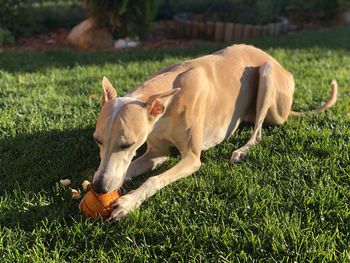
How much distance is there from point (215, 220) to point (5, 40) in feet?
19.8

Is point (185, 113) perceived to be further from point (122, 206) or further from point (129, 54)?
point (129, 54)

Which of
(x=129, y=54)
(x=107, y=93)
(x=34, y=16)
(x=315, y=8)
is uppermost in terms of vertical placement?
(x=107, y=93)

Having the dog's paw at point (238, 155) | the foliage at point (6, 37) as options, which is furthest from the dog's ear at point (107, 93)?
the foliage at point (6, 37)

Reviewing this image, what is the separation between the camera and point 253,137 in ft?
13.0

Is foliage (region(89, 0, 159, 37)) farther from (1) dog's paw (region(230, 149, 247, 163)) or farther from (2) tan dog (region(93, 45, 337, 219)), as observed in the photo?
(1) dog's paw (region(230, 149, 247, 163))

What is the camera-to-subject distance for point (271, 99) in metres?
4.10

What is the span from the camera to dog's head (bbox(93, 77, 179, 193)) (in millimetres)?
2713

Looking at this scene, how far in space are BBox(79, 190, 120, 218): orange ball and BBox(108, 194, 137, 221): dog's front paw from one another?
1.4 inches

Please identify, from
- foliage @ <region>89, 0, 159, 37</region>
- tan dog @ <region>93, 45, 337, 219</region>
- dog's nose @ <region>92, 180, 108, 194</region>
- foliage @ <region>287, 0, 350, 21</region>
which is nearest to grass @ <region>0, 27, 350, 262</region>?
tan dog @ <region>93, 45, 337, 219</region>

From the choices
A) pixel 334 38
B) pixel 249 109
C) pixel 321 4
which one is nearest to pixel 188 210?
pixel 249 109

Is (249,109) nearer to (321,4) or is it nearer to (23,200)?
(23,200)

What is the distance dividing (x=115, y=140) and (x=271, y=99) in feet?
6.25

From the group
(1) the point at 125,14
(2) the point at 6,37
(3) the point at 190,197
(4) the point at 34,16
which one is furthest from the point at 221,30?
(3) the point at 190,197

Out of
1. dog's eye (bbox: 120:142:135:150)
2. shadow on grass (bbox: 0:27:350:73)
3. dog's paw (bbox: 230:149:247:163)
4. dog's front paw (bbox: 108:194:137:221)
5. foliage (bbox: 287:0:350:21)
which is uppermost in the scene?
dog's eye (bbox: 120:142:135:150)
